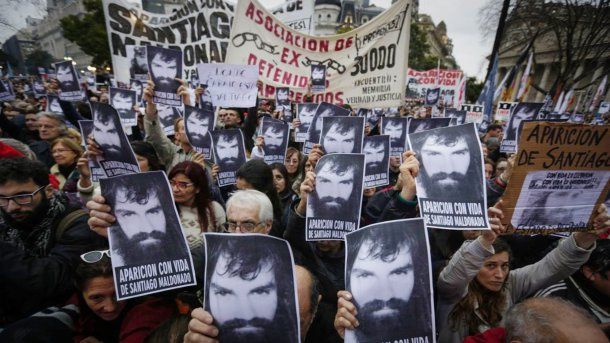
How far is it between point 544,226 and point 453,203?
2.11ft

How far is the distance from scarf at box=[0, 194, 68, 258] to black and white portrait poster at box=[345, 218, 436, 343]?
1917 mm

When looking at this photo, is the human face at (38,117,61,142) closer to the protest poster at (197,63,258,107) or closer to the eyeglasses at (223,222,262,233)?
the protest poster at (197,63,258,107)

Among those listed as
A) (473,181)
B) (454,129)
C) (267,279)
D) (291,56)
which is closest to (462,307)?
(473,181)

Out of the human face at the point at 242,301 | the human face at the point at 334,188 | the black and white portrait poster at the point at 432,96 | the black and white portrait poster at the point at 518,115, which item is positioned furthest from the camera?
the black and white portrait poster at the point at 432,96

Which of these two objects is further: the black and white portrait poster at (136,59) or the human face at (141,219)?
the black and white portrait poster at (136,59)

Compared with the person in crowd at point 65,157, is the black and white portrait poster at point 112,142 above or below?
above

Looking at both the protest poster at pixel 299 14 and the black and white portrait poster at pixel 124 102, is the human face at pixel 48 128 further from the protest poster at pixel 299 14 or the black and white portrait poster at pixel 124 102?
the protest poster at pixel 299 14

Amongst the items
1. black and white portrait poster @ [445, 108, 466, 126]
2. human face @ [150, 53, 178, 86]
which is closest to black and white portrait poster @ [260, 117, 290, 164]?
human face @ [150, 53, 178, 86]

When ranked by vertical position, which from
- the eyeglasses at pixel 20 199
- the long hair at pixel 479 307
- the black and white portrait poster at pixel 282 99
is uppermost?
the black and white portrait poster at pixel 282 99

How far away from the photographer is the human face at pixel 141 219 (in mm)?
1587

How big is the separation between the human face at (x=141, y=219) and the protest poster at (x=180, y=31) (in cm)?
479

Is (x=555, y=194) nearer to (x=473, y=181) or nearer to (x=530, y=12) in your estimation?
(x=473, y=181)

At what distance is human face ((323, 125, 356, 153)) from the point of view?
3.29 metres

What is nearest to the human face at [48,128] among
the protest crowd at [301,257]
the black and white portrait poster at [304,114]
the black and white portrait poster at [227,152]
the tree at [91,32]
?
the protest crowd at [301,257]
